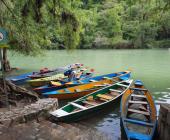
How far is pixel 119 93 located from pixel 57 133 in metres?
3.84

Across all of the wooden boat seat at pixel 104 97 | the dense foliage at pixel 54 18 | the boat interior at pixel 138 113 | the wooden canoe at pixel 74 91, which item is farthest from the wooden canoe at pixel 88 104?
the dense foliage at pixel 54 18

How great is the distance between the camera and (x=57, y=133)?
206 inches

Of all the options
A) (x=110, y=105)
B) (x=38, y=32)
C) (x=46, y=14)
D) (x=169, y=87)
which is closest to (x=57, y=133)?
(x=110, y=105)

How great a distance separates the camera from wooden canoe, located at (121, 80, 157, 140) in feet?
16.8

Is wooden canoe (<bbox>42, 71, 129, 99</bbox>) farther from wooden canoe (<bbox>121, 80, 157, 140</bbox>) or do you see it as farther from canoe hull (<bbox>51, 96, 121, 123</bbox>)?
wooden canoe (<bbox>121, 80, 157, 140</bbox>)

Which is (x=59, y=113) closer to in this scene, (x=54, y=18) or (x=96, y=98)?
(x=96, y=98)

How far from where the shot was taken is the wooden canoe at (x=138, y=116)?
5121 millimetres

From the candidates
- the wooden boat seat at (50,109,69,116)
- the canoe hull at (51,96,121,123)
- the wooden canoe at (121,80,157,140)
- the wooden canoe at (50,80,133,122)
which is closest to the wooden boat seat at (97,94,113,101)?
the wooden canoe at (50,80,133,122)

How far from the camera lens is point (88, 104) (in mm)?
7527

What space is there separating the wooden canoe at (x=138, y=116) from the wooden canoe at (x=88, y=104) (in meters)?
0.79

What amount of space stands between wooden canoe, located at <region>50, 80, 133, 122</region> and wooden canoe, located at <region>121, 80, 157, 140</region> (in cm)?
79

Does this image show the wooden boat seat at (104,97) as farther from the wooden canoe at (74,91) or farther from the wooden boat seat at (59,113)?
the wooden boat seat at (59,113)

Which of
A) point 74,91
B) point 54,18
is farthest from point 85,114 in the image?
point 54,18

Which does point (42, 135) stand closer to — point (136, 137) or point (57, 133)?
point (57, 133)
